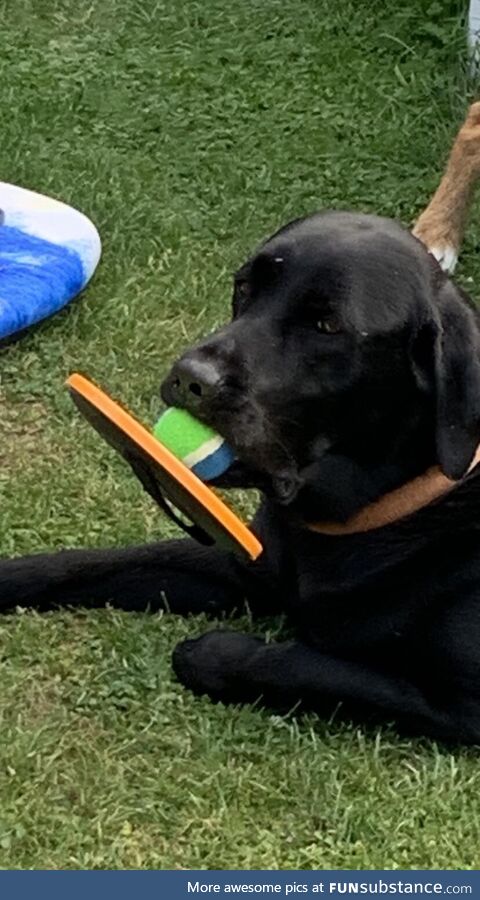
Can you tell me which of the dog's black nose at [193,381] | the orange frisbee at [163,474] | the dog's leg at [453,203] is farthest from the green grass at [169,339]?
the dog's black nose at [193,381]

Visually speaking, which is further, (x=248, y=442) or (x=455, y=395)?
(x=455, y=395)

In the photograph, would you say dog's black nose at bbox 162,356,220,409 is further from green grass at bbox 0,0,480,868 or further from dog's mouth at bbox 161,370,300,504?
green grass at bbox 0,0,480,868

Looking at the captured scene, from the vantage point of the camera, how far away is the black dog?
8.98ft

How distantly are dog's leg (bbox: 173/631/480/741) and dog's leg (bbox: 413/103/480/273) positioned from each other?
190 cm

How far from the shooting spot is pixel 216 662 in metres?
3.08

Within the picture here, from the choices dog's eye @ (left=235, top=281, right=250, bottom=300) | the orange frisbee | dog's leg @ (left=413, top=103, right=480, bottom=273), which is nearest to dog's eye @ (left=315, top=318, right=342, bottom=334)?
dog's eye @ (left=235, top=281, right=250, bottom=300)

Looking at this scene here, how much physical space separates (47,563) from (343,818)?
851 millimetres

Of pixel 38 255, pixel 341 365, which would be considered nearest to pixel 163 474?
pixel 341 365

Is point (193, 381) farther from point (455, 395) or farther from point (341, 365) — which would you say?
point (455, 395)

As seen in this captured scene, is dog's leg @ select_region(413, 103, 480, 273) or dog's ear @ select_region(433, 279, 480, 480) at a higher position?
dog's ear @ select_region(433, 279, 480, 480)

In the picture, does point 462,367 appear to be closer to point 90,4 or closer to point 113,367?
point 113,367

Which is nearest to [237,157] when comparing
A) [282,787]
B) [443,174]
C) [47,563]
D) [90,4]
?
[443,174]

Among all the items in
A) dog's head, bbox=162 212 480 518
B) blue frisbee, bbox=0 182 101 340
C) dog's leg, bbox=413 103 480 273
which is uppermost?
dog's head, bbox=162 212 480 518

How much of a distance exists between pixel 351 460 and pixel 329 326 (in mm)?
298
